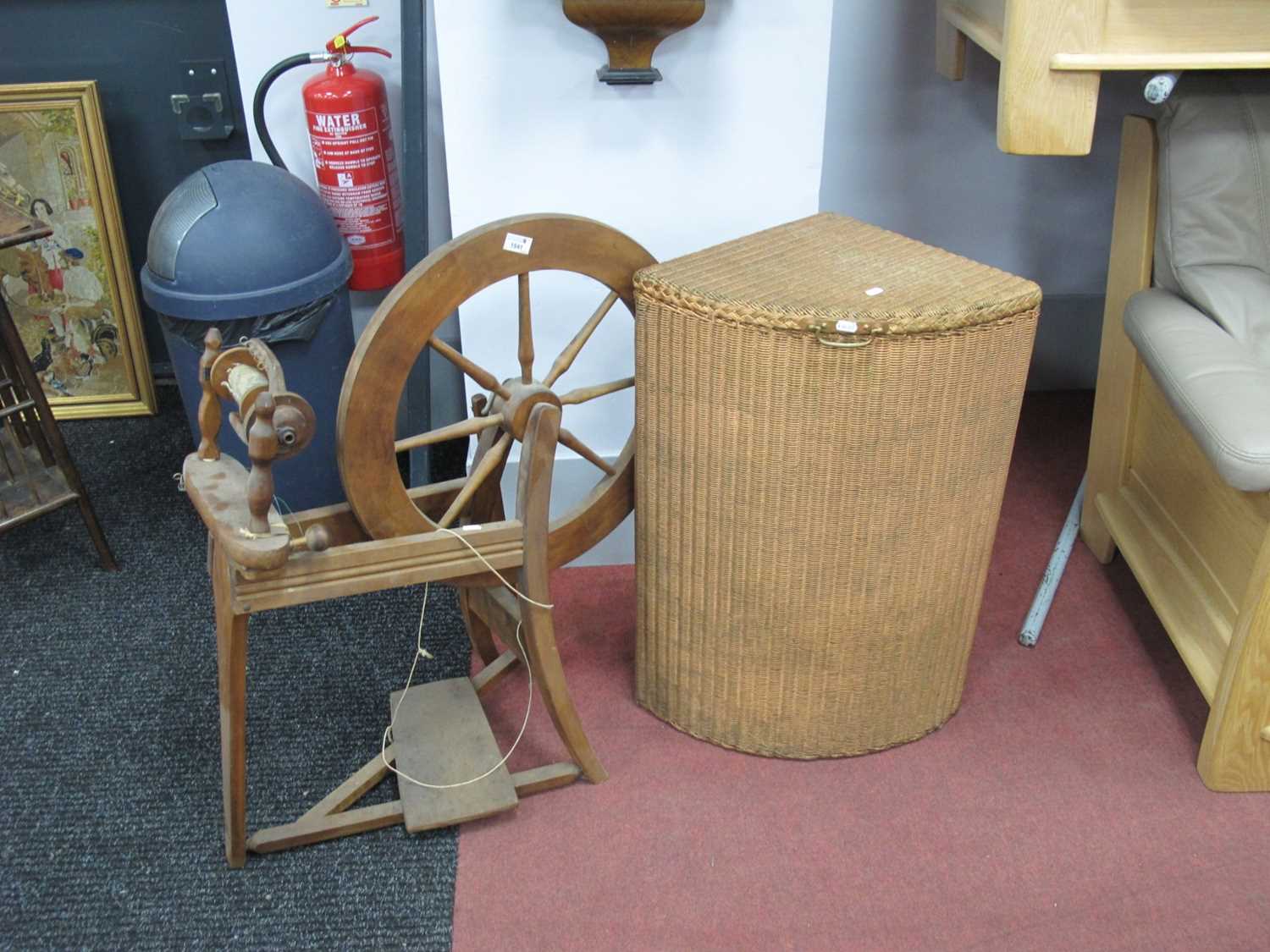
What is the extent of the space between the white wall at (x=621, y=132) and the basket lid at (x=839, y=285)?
26cm

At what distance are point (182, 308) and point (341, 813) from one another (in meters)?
0.96

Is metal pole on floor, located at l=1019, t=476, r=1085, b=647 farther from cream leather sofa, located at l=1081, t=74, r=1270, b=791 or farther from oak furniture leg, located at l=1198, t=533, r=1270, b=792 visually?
oak furniture leg, located at l=1198, t=533, r=1270, b=792

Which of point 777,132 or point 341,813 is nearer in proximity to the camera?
point 341,813

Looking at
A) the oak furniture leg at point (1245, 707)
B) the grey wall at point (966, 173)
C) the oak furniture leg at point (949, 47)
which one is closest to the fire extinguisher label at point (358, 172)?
the grey wall at point (966, 173)

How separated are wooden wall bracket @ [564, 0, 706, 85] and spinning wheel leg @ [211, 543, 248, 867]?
3.00ft

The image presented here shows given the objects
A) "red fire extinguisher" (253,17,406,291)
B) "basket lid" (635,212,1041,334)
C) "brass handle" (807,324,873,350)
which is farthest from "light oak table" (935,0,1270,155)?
"red fire extinguisher" (253,17,406,291)

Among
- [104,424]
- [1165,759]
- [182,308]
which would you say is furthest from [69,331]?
[1165,759]

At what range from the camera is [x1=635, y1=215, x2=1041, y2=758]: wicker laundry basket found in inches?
58.7

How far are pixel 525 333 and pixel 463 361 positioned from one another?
0.11 metres

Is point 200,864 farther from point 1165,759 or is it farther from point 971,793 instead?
point 1165,759

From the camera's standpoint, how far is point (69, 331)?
282 centimetres

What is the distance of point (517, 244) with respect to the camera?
5.30 ft

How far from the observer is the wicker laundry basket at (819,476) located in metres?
1.49

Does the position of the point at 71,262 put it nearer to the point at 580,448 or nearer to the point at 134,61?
the point at 134,61
